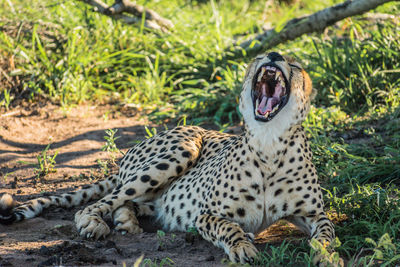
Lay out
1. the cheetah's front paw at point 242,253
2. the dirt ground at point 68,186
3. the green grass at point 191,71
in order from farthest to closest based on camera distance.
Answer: the green grass at point 191,71 < the dirt ground at point 68,186 < the cheetah's front paw at point 242,253

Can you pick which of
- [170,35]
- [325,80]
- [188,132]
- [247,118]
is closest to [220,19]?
→ [170,35]

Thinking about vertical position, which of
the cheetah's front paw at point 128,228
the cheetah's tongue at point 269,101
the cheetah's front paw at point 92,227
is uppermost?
the cheetah's tongue at point 269,101

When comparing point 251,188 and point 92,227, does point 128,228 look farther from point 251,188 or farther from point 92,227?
point 251,188

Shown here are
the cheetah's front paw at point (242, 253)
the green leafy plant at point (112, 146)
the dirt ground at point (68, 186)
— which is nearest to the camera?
the cheetah's front paw at point (242, 253)

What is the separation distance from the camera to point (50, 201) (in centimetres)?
398

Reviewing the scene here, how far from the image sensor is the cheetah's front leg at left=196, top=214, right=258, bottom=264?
295cm

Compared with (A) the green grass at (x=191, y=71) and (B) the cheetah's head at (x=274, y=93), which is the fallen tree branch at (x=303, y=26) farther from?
(B) the cheetah's head at (x=274, y=93)

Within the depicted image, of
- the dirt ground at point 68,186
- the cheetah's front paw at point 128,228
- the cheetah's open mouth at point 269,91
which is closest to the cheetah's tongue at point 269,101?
the cheetah's open mouth at point 269,91

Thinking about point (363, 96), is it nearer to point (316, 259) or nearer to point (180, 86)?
point (180, 86)

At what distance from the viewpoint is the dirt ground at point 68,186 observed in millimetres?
3066

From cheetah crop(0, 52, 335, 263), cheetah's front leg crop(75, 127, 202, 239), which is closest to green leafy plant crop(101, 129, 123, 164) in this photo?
cheetah's front leg crop(75, 127, 202, 239)

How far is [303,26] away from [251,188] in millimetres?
3446

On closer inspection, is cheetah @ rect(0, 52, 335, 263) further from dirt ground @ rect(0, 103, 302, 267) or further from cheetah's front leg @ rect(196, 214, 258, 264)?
dirt ground @ rect(0, 103, 302, 267)

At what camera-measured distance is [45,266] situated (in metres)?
2.83
